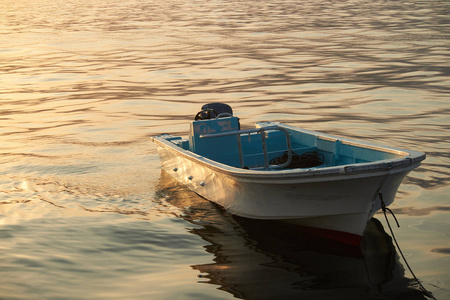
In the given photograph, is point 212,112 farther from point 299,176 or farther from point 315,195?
point 299,176

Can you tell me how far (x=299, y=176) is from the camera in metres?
8.20

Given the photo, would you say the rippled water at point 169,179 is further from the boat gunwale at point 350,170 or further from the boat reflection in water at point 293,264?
the boat gunwale at point 350,170

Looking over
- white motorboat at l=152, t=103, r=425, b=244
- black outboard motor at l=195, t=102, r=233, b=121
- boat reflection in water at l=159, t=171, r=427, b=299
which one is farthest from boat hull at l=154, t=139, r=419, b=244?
black outboard motor at l=195, t=102, r=233, b=121

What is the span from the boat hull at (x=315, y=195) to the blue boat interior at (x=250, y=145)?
1.24 meters

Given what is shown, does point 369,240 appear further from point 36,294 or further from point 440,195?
point 36,294

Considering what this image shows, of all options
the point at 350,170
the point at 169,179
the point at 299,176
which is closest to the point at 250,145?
the point at 169,179

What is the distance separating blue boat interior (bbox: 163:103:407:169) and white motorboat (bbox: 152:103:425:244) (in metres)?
0.02

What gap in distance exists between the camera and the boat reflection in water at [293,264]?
764 centimetres

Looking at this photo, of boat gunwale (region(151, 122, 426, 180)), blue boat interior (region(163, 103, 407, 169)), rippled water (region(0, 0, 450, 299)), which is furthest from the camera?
blue boat interior (region(163, 103, 407, 169))

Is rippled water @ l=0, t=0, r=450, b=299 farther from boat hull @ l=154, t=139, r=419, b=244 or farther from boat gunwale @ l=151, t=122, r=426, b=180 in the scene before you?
boat gunwale @ l=151, t=122, r=426, b=180

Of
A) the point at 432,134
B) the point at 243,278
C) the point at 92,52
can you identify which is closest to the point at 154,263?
the point at 243,278

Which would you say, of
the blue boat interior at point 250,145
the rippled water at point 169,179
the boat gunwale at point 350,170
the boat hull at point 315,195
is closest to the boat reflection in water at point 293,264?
the rippled water at point 169,179

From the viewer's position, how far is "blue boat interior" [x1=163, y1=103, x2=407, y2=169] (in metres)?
10.5

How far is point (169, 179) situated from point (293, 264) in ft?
15.8
